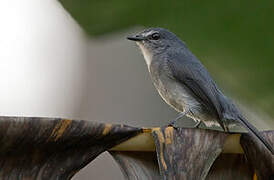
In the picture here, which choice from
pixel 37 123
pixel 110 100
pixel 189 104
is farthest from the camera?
pixel 110 100

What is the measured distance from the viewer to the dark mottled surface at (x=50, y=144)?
3.38ft

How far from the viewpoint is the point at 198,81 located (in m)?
2.95

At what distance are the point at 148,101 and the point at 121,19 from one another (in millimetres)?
4926

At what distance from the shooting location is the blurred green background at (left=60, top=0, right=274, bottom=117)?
1.89 meters

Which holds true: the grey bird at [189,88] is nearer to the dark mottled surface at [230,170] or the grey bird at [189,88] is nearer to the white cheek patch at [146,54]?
the white cheek patch at [146,54]

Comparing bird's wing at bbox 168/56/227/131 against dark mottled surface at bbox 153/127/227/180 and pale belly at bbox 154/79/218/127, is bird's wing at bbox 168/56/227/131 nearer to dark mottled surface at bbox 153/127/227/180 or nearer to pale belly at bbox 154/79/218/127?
pale belly at bbox 154/79/218/127

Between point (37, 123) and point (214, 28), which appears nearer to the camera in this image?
point (37, 123)

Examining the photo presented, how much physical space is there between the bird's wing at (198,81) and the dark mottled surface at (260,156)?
53.1 inches

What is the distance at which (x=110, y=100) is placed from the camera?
21.3ft

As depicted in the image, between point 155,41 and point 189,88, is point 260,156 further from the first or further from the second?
point 155,41

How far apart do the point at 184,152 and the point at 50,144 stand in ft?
1.04

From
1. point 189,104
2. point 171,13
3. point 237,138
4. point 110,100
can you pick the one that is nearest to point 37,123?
point 237,138

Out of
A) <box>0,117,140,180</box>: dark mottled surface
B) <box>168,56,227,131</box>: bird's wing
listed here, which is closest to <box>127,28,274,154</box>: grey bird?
<box>168,56,227,131</box>: bird's wing

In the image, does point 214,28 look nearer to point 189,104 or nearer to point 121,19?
point 121,19
